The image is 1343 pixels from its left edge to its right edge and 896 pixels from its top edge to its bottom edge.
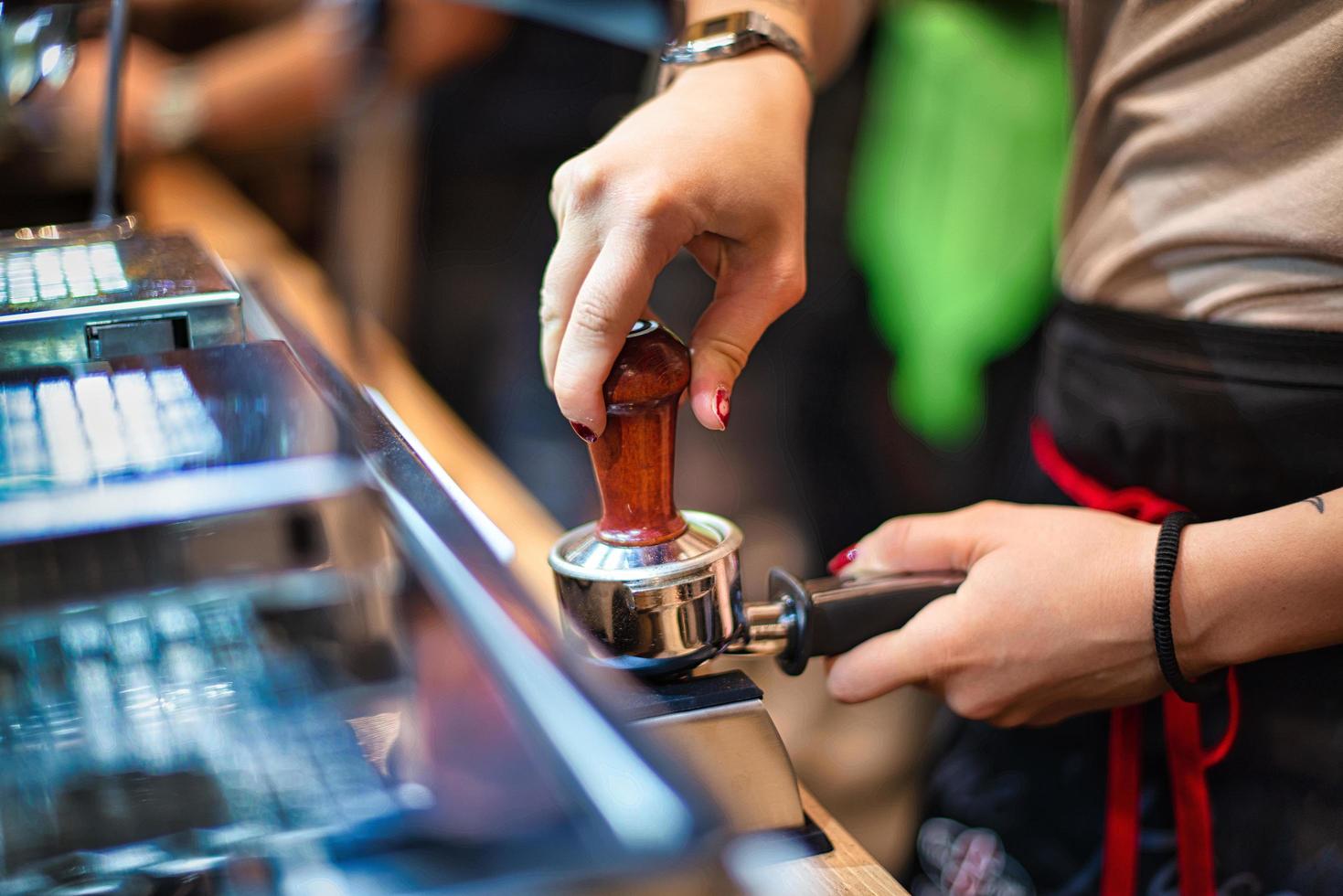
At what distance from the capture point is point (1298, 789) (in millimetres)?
627

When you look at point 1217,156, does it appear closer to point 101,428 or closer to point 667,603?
point 667,603

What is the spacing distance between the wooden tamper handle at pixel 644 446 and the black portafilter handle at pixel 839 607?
0.08m

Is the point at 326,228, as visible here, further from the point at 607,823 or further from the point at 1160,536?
the point at 607,823

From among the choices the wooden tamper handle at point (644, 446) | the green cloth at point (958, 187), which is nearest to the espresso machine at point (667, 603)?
the wooden tamper handle at point (644, 446)

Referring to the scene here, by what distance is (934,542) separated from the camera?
621mm

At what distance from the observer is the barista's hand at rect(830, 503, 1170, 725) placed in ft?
1.89

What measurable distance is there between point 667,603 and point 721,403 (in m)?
0.12

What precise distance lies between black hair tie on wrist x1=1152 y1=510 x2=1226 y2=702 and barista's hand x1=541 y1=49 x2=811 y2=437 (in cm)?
24

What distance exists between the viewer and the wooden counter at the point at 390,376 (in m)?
0.46

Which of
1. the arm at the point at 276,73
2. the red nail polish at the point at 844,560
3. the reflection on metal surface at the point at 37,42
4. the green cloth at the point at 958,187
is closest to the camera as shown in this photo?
the red nail polish at the point at 844,560

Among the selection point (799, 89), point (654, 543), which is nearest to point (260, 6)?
point (799, 89)

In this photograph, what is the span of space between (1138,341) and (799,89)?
27cm

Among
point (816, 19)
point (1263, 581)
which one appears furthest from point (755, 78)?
point (1263, 581)

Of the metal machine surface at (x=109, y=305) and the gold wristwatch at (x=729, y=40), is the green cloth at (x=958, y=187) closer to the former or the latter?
the gold wristwatch at (x=729, y=40)
